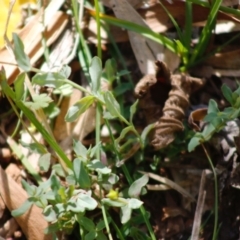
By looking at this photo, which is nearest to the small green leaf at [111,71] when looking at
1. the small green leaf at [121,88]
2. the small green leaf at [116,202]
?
the small green leaf at [121,88]

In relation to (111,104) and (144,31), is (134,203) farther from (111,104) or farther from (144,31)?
(144,31)

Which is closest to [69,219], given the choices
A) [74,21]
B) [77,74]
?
[77,74]

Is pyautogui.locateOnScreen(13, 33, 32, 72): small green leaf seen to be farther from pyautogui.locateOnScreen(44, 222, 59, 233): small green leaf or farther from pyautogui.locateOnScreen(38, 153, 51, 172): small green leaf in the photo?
pyautogui.locateOnScreen(44, 222, 59, 233): small green leaf

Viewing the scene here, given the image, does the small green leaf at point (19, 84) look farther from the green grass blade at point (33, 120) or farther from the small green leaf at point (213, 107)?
the small green leaf at point (213, 107)

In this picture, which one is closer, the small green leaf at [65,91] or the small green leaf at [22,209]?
the small green leaf at [22,209]

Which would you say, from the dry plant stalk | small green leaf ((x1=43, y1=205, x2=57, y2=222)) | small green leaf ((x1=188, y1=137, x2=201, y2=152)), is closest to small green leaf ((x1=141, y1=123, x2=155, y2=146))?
the dry plant stalk

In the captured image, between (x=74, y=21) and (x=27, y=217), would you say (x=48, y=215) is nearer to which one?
(x=27, y=217)

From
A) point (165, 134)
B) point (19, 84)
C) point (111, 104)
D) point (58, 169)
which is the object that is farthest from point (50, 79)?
point (165, 134)
